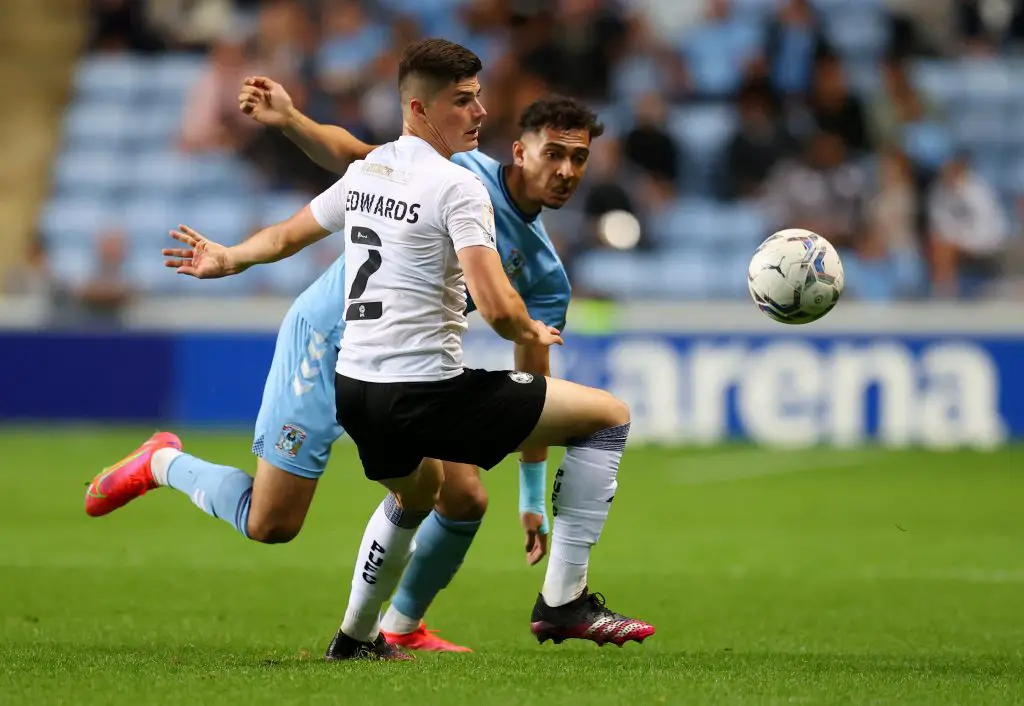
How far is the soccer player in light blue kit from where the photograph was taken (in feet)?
19.2

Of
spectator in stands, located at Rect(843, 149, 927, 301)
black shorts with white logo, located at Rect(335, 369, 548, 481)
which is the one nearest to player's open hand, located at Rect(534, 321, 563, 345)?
black shorts with white logo, located at Rect(335, 369, 548, 481)

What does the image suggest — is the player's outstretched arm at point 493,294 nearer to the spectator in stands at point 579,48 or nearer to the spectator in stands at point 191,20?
the spectator in stands at point 579,48

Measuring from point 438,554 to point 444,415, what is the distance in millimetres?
1164

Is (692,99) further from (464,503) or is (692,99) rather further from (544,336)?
(544,336)

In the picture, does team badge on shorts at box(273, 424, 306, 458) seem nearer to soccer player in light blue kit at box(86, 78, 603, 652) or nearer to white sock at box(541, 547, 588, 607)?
soccer player in light blue kit at box(86, 78, 603, 652)

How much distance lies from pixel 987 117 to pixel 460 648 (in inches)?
519

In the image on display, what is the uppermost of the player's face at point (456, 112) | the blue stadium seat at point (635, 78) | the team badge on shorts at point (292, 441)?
the blue stadium seat at point (635, 78)

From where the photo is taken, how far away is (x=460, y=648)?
20.2 feet

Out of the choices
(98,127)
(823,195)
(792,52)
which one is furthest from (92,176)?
(823,195)

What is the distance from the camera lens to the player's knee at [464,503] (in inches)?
238

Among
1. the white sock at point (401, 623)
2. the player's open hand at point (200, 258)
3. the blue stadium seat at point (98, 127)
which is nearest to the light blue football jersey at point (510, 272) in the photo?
the player's open hand at point (200, 258)

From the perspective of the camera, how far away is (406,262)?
16.8ft

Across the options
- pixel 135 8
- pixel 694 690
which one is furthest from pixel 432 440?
pixel 135 8

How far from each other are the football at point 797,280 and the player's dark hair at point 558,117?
0.79 meters
